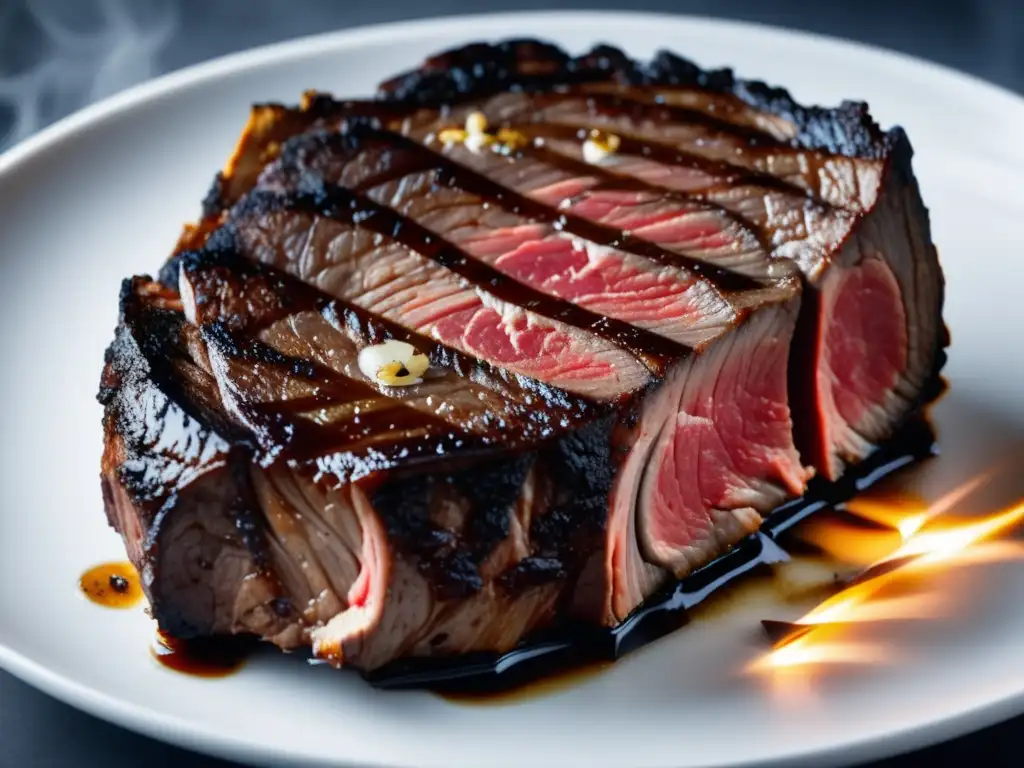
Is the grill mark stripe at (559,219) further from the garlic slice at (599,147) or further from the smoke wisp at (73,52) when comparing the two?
the smoke wisp at (73,52)

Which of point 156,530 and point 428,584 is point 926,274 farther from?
point 156,530

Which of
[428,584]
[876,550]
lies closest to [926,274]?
[876,550]

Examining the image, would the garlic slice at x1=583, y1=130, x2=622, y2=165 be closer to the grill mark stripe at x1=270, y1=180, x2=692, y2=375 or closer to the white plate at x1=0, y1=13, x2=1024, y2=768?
the grill mark stripe at x1=270, y1=180, x2=692, y2=375

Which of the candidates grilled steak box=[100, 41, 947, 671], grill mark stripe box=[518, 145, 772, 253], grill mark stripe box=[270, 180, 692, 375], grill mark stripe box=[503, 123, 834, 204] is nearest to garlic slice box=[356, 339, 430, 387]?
grilled steak box=[100, 41, 947, 671]

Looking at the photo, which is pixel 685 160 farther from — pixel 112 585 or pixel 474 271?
pixel 112 585

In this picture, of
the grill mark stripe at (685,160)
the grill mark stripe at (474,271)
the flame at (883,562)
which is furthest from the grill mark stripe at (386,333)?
the grill mark stripe at (685,160)

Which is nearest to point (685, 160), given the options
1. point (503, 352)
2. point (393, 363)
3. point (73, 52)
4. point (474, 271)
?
point (474, 271)
